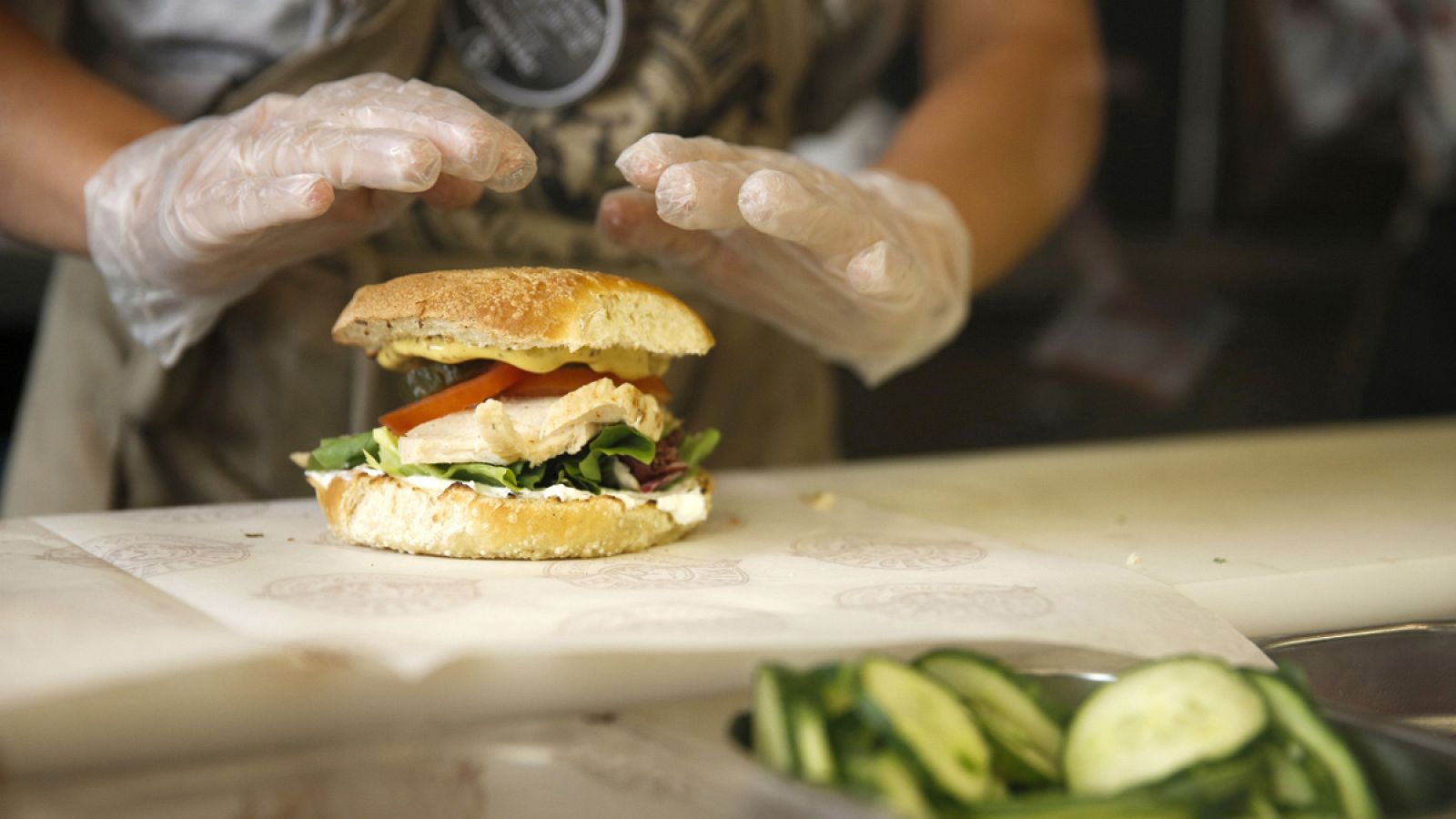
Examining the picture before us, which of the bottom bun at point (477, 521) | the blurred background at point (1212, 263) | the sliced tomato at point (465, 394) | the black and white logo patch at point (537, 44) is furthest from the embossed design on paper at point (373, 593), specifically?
the blurred background at point (1212, 263)

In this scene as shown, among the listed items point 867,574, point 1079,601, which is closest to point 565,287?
point 867,574

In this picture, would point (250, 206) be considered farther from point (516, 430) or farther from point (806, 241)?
point (806, 241)

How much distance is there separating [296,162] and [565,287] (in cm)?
38

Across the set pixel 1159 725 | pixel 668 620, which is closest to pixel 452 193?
pixel 668 620

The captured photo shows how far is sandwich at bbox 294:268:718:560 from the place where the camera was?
1388 mm

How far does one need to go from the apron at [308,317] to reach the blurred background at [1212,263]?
220 centimetres

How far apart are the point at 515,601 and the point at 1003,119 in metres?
1.75

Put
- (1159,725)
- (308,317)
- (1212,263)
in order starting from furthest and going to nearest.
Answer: (1212,263)
(308,317)
(1159,725)

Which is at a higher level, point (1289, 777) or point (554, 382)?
point (554, 382)

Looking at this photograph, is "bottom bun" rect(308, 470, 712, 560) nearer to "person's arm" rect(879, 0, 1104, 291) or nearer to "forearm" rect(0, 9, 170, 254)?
"forearm" rect(0, 9, 170, 254)

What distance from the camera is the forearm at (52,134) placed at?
1.77 metres

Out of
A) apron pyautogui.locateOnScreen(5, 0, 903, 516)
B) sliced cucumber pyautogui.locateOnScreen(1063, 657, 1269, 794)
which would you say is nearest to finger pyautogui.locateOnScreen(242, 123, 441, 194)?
apron pyautogui.locateOnScreen(5, 0, 903, 516)

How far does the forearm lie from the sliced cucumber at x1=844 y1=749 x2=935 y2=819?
149 cm

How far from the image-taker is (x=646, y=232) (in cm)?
178
